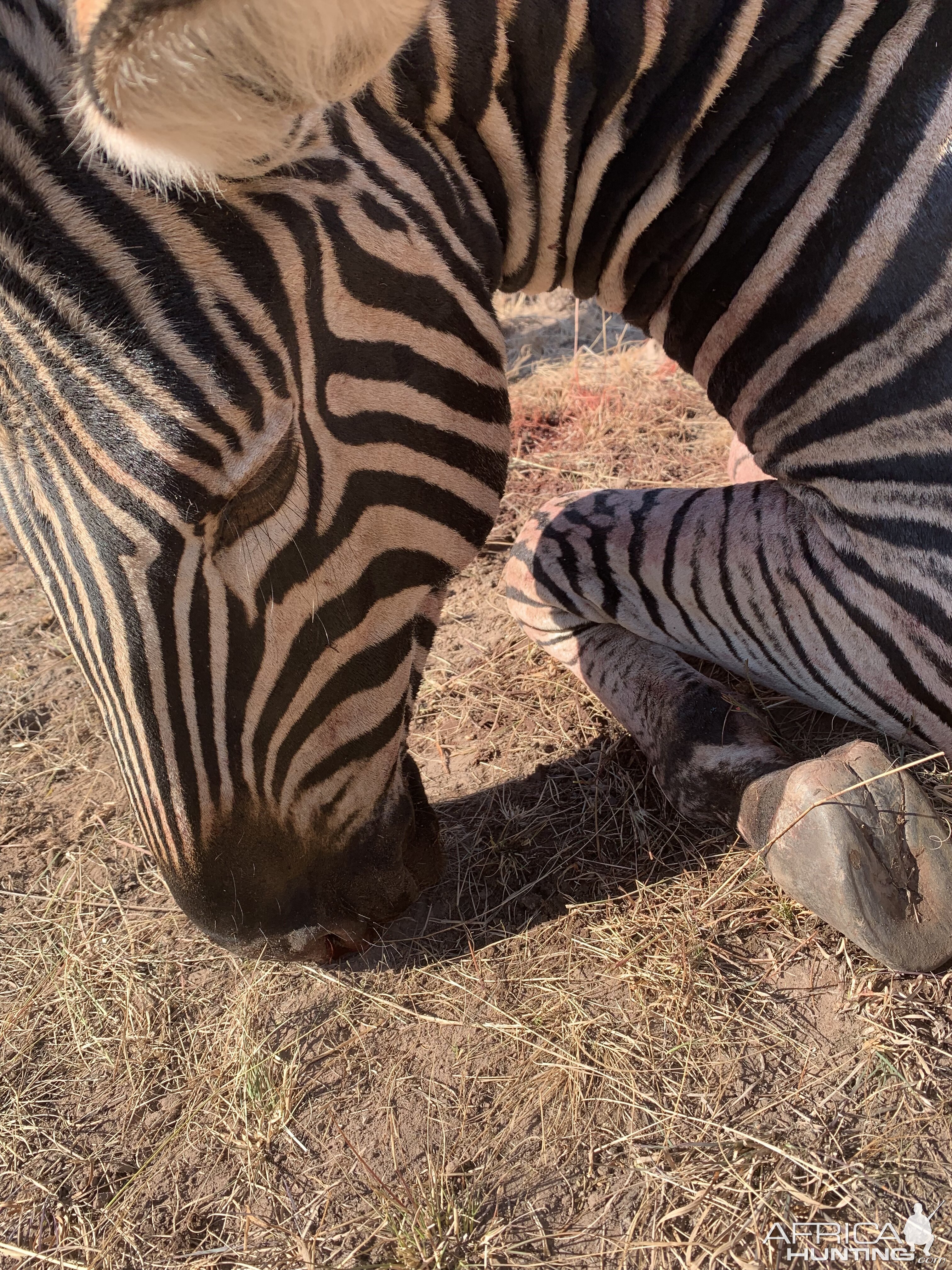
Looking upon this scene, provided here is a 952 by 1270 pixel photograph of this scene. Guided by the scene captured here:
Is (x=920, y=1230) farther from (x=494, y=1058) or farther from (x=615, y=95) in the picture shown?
(x=615, y=95)

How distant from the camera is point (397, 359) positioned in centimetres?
191

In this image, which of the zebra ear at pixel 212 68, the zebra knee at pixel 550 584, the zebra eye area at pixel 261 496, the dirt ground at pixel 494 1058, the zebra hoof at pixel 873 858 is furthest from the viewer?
the zebra knee at pixel 550 584

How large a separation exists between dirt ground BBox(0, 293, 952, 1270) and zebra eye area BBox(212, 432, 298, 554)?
1.64 m

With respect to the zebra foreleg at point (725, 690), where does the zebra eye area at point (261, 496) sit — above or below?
above

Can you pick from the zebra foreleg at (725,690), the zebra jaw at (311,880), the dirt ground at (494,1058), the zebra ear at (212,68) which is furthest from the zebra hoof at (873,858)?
the zebra ear at (212,68)

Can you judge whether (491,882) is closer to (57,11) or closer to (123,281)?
(123,281)

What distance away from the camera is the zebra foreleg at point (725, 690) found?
2270 millimetres

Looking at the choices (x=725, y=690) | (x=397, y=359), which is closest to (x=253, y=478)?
(x=397, y=359)

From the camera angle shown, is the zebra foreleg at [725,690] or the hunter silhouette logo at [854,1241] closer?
the hunter silhouette logo at [854,1241]

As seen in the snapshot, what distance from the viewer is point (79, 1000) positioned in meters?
2.89

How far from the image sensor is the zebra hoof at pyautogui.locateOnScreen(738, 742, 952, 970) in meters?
2.23

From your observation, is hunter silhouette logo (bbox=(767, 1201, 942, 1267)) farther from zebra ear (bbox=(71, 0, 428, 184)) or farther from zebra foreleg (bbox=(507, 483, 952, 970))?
zebra ear (bbox=(71, 0, 428, 184))

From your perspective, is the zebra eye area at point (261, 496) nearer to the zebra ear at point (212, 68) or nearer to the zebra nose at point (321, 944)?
the zebra ear at point (212, 68)

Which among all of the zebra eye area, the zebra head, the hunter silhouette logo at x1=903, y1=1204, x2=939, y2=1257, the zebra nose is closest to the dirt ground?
the hunter silhouette logo at x1=903, y1=1204, x2=939, y2=1257
